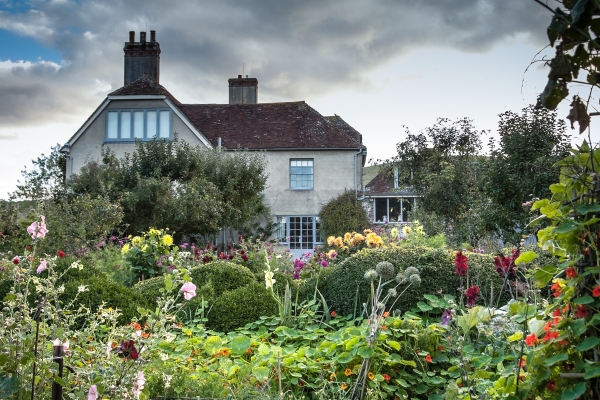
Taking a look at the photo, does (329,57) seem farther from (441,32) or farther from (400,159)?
(400,159)

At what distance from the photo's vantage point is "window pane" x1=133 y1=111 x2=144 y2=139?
22.7m

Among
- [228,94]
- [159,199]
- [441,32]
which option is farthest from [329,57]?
[228,94]

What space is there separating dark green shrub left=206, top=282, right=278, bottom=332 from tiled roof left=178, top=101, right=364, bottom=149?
53.5ft

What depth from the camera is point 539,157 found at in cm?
1345

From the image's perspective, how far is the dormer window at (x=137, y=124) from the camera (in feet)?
74.3

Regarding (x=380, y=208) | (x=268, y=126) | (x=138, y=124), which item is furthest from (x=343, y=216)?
(x=138, y=124)

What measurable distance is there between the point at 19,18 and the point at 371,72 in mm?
4949

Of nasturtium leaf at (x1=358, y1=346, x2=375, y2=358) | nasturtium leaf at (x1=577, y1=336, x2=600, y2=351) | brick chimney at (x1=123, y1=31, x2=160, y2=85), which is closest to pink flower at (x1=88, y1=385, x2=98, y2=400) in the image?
nasturtium leaf at (x1=358, y1=346, x2=375, y2=358)

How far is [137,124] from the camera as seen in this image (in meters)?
22.8

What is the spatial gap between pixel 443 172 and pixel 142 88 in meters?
11.8

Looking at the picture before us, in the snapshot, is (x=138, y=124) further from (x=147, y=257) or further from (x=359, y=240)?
(x=359, y=240)

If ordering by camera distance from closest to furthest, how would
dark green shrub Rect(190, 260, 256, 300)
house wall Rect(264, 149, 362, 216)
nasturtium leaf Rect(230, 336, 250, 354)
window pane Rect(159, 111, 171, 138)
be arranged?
nasturtium leaf Rect(230, 336, 250, 354)
dark green shrub Rect(190, 260, 256, 300)
window pane Rect(159, 111, 171, 138)
house wall Rect(264, 149, 362, 216)

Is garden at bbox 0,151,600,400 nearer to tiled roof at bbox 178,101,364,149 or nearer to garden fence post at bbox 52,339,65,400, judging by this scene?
garden fence post at bbox 52,339,65,400

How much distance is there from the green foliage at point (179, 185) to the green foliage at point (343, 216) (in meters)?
2.73
